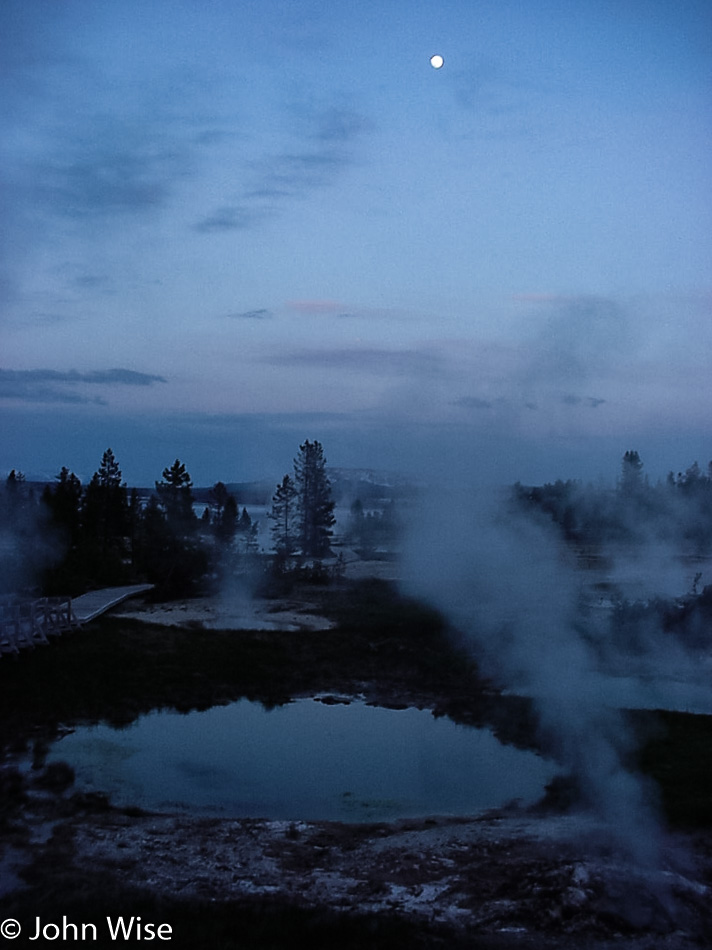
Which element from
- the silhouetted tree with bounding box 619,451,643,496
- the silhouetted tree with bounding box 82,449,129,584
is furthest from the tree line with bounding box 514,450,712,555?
the silhouetted tree with bounding box 82,449,129,584

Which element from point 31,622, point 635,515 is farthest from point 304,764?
point 635,515

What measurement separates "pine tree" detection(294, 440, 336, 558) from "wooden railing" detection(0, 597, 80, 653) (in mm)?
30049

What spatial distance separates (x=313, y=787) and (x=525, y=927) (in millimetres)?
6219

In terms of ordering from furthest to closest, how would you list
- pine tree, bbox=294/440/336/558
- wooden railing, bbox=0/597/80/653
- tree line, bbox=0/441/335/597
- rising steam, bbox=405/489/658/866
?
pine tree, bbox=294/440/336/558
tree line, bbox=0/441/335/597
wooden railing, bbox=0/597/80/653
rising steam, bbox=405/489/658/866

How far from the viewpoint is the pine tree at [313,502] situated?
5497cm

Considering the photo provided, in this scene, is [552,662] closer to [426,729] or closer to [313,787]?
[426,729]

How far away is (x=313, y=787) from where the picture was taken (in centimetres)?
1489

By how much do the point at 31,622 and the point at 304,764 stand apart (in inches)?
395

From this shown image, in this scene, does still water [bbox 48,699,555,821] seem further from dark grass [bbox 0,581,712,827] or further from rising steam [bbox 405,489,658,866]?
rising steam [bbox 405,489,658,866]

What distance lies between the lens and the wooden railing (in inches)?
861

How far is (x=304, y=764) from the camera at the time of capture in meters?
16.0

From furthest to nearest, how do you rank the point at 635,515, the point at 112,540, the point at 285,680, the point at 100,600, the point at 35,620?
the point at 112,540
the point at 635,515
the point at 100,600
the point at 35,620
the point at 285,680

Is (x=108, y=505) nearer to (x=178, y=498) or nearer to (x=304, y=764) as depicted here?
(x=178, y=498)

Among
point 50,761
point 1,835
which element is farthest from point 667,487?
point 1,835
